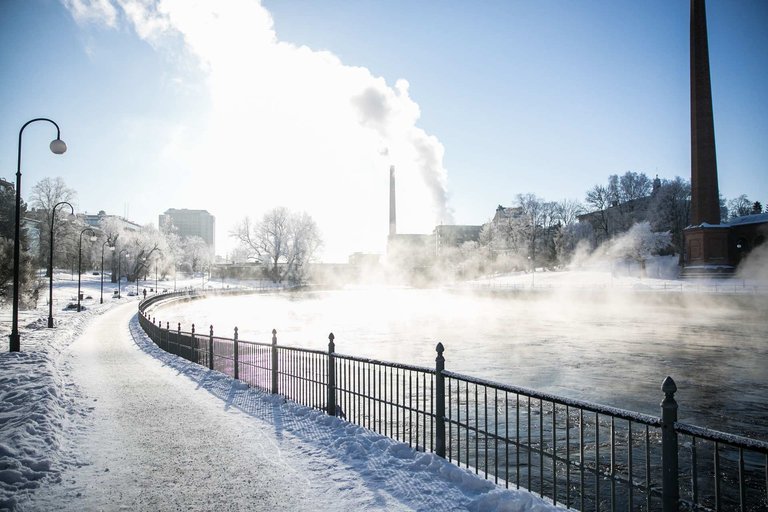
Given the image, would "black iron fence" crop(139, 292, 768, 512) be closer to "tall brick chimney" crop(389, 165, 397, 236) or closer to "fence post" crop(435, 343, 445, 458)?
"fence post" crop(435, 343, 445, 458)

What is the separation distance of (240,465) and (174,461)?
3.24 ft

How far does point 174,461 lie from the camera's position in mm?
6574

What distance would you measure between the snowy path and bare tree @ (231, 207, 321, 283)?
89.4 metres

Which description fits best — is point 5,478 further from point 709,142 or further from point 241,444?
point 709,142

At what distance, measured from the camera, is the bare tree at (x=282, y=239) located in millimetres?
98312

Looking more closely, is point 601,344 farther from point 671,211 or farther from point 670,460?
point 671,211

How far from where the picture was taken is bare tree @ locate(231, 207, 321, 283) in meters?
98.3

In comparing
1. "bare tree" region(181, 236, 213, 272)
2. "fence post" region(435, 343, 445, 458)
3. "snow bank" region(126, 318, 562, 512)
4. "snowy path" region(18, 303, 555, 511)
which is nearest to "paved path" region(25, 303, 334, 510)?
"snowy path" region(18, 303, 555, 511)

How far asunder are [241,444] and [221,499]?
1.93 m

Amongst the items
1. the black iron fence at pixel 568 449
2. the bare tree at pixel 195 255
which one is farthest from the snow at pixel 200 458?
the bare tree at pixel 195 255

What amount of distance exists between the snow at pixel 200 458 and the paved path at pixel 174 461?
0.06ft

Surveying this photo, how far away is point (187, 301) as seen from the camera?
61031 millimetres

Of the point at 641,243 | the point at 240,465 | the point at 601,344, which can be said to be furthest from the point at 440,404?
the point at 641,243

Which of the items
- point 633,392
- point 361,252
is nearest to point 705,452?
point 633,392
